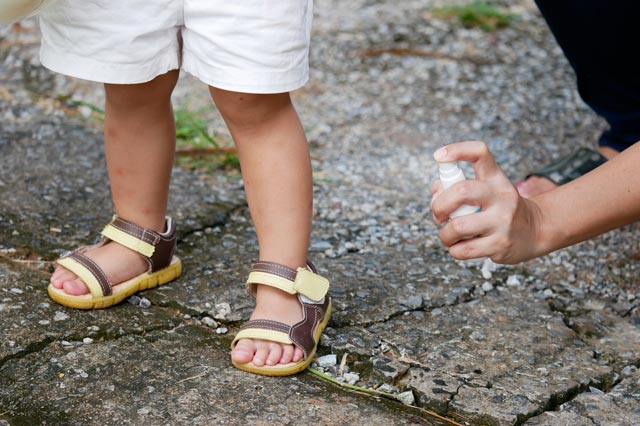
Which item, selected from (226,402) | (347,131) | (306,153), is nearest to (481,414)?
(226,402)

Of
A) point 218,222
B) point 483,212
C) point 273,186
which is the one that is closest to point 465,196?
point 483,212

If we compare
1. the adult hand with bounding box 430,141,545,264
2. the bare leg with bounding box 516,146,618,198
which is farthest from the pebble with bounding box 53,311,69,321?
the bare leg with bounding box 516,146,618,198

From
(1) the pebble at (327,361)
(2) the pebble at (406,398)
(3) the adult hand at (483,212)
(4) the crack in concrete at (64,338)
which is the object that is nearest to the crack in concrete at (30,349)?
(4) the crack in concrete at (64,338)

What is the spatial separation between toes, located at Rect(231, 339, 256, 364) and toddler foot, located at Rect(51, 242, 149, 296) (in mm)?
312

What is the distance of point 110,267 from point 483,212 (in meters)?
0.84

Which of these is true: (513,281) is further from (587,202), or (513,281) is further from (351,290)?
(587,202)

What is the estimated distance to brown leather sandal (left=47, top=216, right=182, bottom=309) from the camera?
1607 mm

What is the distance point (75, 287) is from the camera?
1604 mm

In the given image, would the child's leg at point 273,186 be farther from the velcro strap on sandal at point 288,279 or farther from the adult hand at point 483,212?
the adult hand at point 483,212

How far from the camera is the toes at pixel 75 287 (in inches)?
63.0

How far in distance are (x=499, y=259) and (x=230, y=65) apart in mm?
564

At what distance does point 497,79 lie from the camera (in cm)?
306

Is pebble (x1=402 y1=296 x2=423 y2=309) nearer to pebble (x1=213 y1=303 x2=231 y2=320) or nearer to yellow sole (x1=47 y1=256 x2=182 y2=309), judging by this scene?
pebble (x1=213 y1=303 x2=231 y2=320)

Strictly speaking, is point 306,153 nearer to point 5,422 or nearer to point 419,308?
point 419,308
